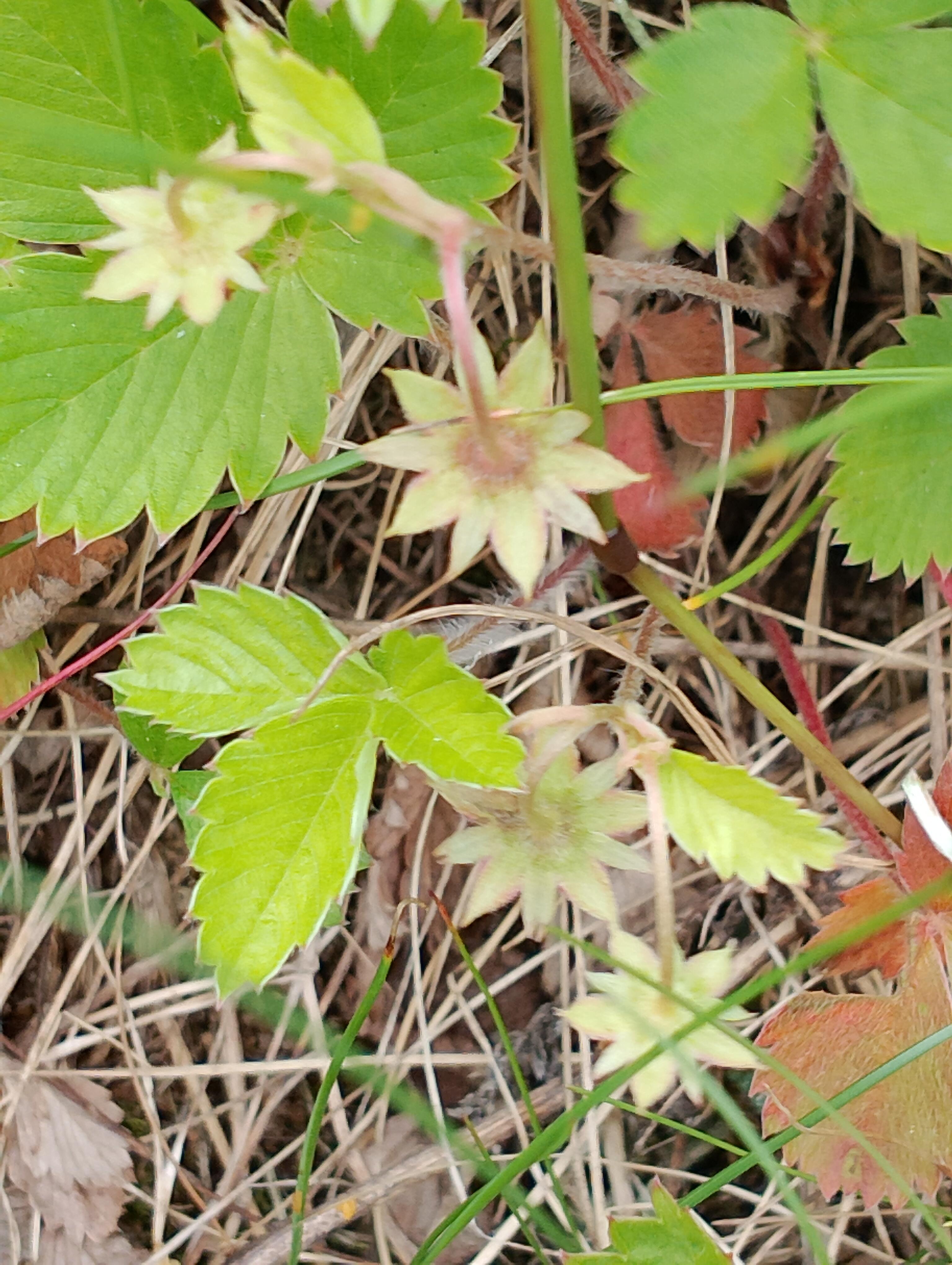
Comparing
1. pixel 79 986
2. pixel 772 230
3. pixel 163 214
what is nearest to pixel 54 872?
pixel 79 986

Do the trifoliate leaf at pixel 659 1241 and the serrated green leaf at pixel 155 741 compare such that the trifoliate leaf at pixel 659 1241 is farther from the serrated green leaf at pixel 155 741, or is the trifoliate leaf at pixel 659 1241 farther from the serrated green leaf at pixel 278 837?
the serrated green leaf at pixel 155 741

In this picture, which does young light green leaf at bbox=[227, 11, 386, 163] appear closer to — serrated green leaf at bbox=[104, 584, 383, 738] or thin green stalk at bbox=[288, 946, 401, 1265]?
serrated green leaf at bbox=[104, 584, 383, 738]

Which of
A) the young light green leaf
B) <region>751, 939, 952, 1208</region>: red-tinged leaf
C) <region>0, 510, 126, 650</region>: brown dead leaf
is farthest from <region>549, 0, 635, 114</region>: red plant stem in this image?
<region>751, 939, 952, 1208</region>: red-tinged leaf

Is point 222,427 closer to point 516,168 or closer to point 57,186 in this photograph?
point 57,186

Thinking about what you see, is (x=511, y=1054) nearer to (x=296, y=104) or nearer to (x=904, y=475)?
(x=904, y=475)

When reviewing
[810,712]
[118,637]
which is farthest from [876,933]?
[118,637]

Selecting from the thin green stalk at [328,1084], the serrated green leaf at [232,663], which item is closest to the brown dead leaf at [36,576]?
the serrated green leaf at [232,663]
